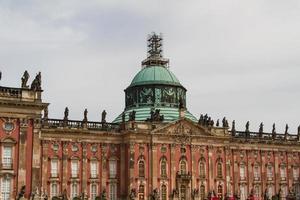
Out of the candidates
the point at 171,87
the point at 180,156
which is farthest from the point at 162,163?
the point at 171,87

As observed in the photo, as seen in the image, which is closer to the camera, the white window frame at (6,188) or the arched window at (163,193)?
the white window frame at (6,188)

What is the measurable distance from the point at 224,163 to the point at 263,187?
8.62 metres

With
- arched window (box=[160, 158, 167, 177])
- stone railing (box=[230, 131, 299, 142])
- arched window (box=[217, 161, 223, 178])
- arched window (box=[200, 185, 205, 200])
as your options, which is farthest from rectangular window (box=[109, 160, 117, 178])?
stone railing (box=[230, 131, 299, 142])

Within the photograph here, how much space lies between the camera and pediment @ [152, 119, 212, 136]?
70.6 meters

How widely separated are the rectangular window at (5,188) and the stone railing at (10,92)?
340 inches

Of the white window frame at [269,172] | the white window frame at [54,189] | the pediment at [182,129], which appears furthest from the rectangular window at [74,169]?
the white window frame at [269,172]

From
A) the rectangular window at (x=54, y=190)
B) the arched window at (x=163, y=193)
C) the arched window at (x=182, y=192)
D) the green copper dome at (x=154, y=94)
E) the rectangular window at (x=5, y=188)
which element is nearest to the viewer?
the rectangular window at (x=5, y=188)

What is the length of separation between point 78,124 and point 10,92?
1322 centimetres

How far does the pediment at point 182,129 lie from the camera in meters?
70.6

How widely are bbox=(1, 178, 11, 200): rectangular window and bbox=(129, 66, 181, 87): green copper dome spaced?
1170 inches

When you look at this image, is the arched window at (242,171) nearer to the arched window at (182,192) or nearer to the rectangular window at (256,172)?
the rectangular window at (256,172)

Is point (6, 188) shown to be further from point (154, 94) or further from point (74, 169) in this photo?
point (154, 94)

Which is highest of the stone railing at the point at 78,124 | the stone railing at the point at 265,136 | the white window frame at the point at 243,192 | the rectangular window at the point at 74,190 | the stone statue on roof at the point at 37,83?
the stone statue on roof at the point at 37,83

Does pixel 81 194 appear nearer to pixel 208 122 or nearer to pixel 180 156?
pixel 180 156
